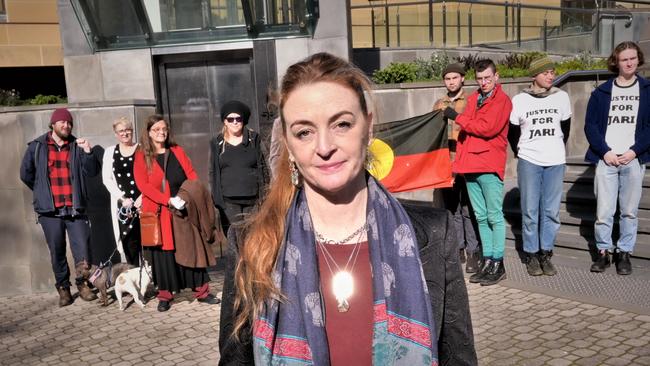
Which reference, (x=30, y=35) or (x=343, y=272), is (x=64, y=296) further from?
(x=30, y=35)

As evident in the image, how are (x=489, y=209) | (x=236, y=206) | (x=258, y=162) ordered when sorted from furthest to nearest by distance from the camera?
(x=236, y=206)
(x=258, y=162)
(x=489, y=209)

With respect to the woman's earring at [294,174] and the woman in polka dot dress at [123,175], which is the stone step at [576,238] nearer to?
the woman in polka dot dress at [123,175]

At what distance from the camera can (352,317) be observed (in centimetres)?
221

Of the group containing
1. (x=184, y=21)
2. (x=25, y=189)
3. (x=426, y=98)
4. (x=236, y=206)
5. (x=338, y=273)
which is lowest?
(x=236, y=206)

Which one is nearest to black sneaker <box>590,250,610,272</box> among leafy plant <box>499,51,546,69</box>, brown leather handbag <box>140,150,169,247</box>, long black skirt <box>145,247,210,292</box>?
long black skirt <box>145,247,210,292</box>

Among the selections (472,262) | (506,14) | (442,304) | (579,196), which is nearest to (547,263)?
(472,262)

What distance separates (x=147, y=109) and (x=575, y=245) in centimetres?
563

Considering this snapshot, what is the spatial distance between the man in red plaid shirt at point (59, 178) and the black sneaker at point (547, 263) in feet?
16.8

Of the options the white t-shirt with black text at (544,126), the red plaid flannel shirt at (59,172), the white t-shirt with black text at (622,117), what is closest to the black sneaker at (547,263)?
the white t-shirt with black text at (544,126)

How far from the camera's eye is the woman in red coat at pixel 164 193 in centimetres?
696

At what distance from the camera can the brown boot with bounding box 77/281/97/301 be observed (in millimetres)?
7664

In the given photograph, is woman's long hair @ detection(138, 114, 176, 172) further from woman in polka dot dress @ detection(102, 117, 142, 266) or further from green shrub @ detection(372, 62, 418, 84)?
green shrub @ detection(372, 62, 418, 84)

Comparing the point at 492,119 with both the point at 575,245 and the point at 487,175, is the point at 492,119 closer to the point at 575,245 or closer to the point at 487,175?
the point at 487,175

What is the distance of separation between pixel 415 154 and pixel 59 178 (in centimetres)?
418
